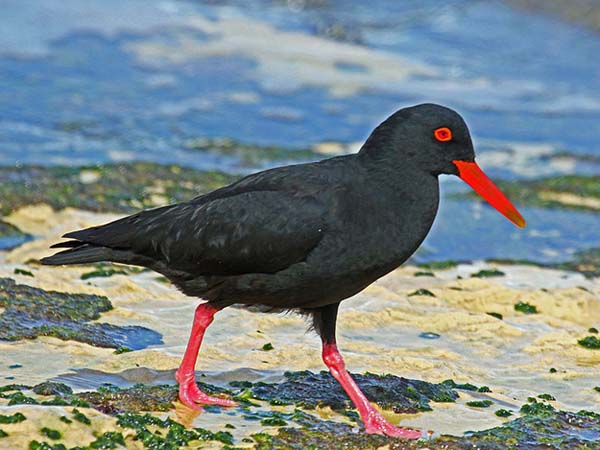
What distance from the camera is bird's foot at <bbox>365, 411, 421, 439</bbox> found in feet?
16.6

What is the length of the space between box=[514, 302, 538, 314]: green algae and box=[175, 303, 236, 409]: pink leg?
2.88 m

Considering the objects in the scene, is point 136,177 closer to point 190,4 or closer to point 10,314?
point 10,314

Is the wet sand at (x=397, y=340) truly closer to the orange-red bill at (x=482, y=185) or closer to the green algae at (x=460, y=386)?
the green algae at (x=460, y=386)

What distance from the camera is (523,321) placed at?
746 cm

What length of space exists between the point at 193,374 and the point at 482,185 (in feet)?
5.88

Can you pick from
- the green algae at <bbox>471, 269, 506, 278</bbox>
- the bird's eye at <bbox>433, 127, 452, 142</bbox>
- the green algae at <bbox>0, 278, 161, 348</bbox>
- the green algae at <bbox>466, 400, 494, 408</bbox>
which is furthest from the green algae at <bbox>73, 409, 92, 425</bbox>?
the green algae at <bbox>471, 269, 506, 278</bbox>

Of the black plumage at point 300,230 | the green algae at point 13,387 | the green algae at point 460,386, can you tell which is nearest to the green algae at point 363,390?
the green algae at point 460,386

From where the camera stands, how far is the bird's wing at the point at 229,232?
519cm

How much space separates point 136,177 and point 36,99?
3883mm

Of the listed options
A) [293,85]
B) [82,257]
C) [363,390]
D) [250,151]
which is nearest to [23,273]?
[82,257]

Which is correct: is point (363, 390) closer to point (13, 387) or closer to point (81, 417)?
point (81, 417)

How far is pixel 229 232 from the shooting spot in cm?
539

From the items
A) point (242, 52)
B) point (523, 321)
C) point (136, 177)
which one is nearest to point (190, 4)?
point (242, 52)

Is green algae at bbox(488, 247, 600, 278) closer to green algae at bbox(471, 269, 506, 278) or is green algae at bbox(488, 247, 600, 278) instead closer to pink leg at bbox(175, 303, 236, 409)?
green algae at bbox(471, 269, 506, 278)
